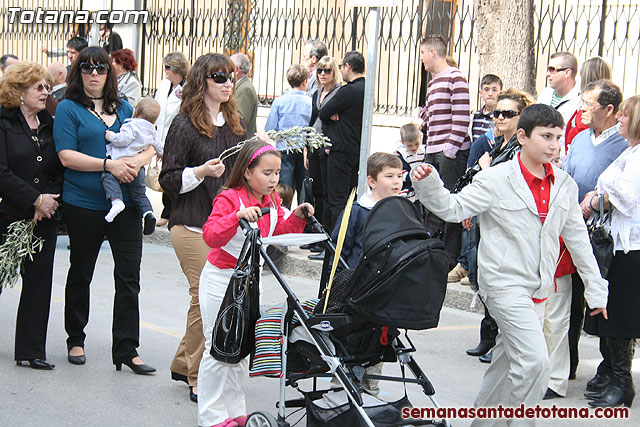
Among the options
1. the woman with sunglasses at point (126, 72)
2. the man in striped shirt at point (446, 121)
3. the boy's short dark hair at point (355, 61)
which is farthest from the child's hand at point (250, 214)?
the woman with sunglasses at point (126, 72)

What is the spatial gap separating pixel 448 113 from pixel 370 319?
17.8ft

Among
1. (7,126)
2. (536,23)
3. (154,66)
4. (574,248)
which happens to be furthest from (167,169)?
(154,66)

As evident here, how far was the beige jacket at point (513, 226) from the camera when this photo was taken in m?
4.82

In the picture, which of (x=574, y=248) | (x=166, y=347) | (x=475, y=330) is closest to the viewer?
(x=574, y=248)

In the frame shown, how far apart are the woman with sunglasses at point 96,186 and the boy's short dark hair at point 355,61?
4207mm

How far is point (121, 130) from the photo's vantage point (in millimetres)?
6191

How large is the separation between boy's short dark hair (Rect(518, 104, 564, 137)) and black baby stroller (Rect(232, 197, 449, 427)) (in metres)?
1.01

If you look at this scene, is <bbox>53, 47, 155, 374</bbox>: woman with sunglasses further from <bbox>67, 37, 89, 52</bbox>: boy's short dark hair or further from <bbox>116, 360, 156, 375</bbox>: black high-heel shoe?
<bbox>67, 37, 89, 52</bbox>: boy's short dark hair

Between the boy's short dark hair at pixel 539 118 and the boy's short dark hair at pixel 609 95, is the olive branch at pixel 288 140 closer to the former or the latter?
the boy's short dark hair at pixel 539 118

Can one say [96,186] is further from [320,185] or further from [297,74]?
[297,74]

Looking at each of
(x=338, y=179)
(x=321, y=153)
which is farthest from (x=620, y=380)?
(x=321, y=153)

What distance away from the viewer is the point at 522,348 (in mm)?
4664

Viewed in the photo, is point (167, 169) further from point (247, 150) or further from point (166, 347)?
point (166, 347)

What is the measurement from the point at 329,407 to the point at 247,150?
4.94ft
